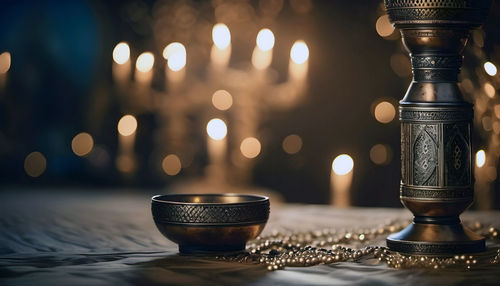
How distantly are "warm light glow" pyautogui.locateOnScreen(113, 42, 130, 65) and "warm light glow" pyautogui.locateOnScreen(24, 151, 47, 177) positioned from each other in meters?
0.68

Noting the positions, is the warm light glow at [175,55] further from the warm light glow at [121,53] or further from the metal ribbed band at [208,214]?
the metal ribbed band at [208,214]

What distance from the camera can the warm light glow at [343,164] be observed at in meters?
5.86

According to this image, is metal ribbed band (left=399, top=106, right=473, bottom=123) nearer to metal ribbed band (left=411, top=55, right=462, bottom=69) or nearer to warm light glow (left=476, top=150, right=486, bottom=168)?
metal ribbed band (left=411, top=55, right=462, bottom=69)

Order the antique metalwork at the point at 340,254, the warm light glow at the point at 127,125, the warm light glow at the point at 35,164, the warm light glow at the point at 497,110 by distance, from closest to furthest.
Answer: the antique metalwork at the point at 340,254, the warm light glow at the point at 497,110, the warm light glow at the point at 35,164, the warm light glow at the point at 127,125

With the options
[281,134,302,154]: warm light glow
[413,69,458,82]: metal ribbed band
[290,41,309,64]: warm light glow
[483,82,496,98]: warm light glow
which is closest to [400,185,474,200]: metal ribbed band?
[413,69,458,82]: metal ribbed band

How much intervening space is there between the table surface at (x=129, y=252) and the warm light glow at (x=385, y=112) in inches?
58.5

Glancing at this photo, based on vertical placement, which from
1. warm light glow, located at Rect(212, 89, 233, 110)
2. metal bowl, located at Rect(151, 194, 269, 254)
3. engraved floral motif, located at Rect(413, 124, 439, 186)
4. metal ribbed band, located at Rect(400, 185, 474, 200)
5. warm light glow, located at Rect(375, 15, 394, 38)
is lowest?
metal bowl, located at Rect(151, 194, 269, 254)

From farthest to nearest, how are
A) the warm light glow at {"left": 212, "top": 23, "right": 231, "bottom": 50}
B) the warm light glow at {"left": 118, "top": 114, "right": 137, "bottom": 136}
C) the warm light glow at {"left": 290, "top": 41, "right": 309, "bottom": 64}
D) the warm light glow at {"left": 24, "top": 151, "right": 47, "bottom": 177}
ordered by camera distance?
the warm light glow at {"left": 118, "top": 114, "right": 137, "bottom": 136} → the warm light glow at {"left": 24, "top": 151, "right": 47, "bottom": 177} → the warm light glow at {"left": 212, "top": 23, "right": 231, "bottom": 50} → the warm light glow at {"left": 290, "top": 41, "right": 309, "bottom": 64}

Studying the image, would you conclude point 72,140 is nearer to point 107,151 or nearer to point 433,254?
point 107,151

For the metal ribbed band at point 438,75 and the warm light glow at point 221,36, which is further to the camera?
the warm light glow at point 221,36

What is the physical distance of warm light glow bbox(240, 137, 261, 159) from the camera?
6176 mm

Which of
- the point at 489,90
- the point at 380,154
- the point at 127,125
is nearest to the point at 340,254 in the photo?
the point at 489,90

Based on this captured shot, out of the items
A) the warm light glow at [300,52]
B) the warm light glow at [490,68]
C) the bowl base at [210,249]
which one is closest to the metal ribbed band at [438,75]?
the bowl base at [210,249]

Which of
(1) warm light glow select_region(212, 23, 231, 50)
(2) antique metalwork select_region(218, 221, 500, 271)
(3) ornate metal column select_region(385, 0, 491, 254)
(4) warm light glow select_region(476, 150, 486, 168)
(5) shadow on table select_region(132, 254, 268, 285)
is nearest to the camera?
(5) shadow on table select_region(132, 254, 268, 285)
